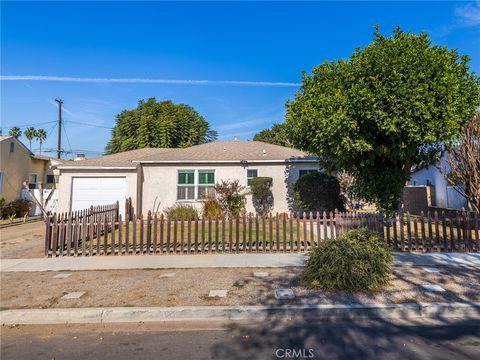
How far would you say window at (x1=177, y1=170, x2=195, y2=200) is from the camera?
1592 cm

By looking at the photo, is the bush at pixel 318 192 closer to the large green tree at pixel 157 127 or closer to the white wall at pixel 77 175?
the white wall at pixel 77 175

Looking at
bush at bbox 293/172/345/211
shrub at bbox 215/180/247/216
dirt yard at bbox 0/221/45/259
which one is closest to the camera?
dirt yard at bbox 0/221/45/259

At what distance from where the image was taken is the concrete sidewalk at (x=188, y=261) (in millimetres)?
7344

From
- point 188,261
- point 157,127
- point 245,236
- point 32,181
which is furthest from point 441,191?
point 32,181

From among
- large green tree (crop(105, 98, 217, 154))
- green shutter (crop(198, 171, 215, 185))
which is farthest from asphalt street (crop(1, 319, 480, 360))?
large green tree (crop(105, 98, 217, 154))

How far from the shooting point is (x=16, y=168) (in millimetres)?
21609

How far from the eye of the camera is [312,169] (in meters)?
16.0

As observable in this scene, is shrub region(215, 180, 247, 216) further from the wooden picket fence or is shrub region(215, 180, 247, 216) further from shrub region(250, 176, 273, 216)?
the wooden picket fence

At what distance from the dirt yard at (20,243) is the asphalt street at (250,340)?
5247 mm

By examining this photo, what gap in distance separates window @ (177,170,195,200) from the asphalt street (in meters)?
11.4

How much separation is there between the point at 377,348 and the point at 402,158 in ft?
28.2

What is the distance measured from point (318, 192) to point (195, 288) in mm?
9314

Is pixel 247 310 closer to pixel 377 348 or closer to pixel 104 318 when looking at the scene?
pixel 377 348

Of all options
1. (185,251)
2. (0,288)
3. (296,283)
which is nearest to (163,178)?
(185,251)
